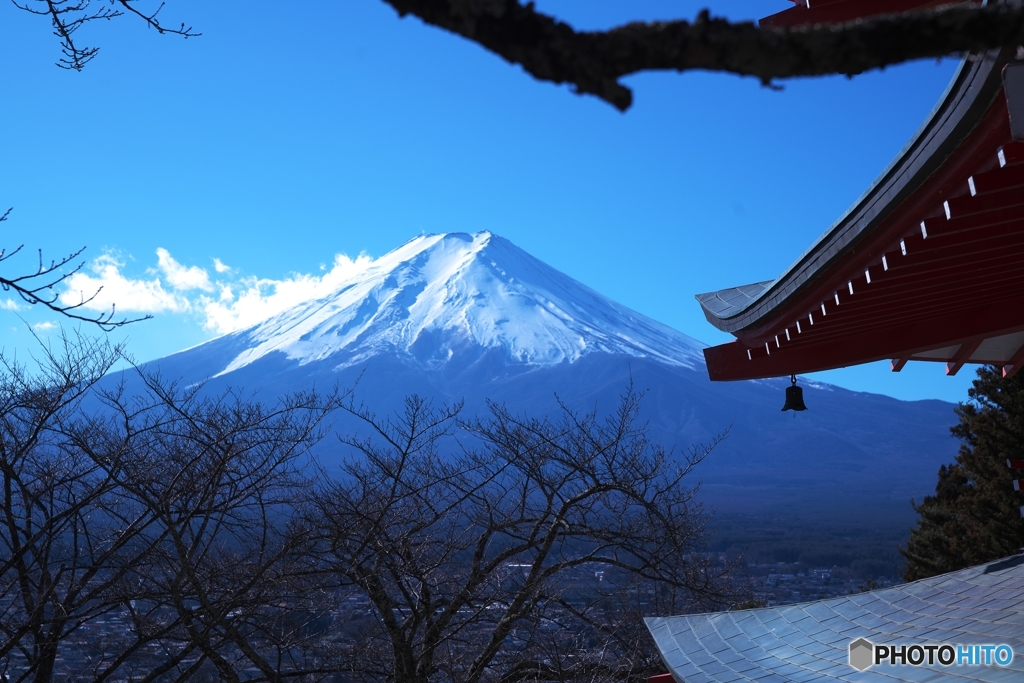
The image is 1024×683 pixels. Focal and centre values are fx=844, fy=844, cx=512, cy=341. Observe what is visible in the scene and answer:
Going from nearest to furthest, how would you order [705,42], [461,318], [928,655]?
1. [705,42]
2. [928,655]
3. [461,318]

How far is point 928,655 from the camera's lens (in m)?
4.49

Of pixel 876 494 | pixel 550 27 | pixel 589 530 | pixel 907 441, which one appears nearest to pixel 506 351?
pixel 876 494

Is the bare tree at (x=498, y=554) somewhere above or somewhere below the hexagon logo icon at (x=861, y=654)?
above

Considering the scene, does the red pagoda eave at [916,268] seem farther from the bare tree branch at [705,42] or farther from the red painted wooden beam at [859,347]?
the bare tree branch at [705,42]

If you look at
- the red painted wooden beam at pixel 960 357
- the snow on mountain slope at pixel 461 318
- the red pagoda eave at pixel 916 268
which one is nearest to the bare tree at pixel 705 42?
the red pagoda eave at pixel 916 268

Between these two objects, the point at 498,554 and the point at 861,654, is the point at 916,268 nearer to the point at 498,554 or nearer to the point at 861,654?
the point at 861,654

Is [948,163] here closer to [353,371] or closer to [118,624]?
[118,624]

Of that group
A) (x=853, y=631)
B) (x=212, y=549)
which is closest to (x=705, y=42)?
(x=853, y=631)

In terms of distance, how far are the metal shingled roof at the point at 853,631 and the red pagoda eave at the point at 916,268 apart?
4.98 ft

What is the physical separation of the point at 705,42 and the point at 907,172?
2083mm

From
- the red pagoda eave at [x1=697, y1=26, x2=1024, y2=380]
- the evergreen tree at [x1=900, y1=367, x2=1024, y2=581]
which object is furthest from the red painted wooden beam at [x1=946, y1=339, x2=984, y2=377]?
the evergreen tree at [x1=900, y1=367, x2=1024, y2=581]

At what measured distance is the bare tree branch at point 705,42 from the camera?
810 millimetres

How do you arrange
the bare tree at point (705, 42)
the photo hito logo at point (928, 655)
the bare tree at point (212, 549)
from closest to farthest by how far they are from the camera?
the bare tree at point (705, 42) < the photo hito logo at point (928, 655) < the bare tree at point (212, 549)

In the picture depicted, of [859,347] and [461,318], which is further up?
[461,318]
